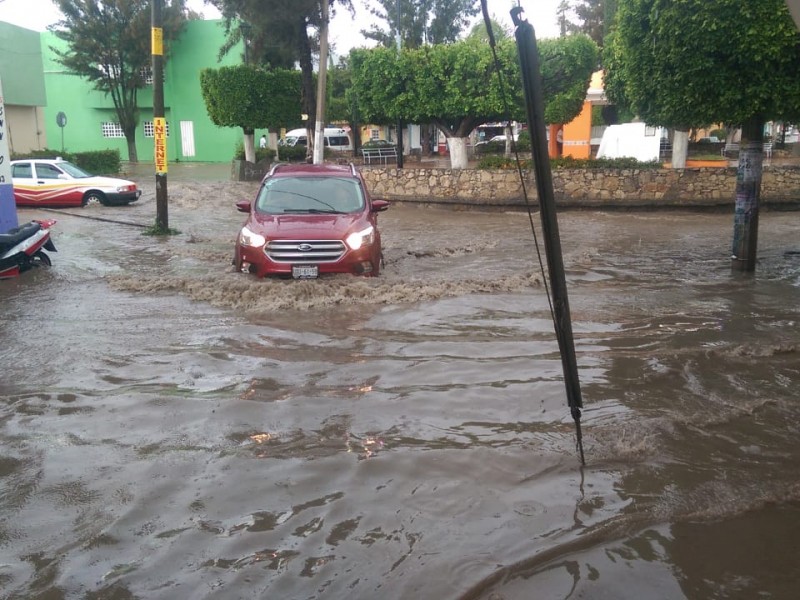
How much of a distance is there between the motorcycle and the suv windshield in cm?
350

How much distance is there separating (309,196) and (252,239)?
4.30 ft

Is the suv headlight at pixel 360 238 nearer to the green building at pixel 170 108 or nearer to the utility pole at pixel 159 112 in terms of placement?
the utility pole at pixel 159 112

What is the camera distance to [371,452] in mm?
4848

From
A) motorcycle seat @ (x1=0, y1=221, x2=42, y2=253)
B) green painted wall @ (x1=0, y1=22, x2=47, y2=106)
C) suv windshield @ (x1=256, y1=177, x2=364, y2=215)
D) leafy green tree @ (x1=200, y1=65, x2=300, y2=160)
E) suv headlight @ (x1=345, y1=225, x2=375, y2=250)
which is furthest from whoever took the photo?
green painted wall @ (x1=0, y1=22, x2=47, y2=106)

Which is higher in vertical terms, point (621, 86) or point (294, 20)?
point (294, 20)

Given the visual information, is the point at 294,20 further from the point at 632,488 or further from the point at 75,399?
the point at 632,488

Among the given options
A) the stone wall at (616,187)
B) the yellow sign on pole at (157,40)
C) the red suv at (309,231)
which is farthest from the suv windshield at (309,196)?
the stone wall at (616,187)

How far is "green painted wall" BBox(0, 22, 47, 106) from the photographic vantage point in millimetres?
31828

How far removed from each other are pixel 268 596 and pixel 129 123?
44391 mm

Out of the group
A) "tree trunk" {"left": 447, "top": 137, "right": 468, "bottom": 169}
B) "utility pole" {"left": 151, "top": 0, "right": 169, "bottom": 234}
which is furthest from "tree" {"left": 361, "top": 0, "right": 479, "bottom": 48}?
"utility pole" {"left": 151, "top": 0, "right": 169, "bottom": 234}

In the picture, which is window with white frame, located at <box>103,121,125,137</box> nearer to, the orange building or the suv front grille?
the orange building

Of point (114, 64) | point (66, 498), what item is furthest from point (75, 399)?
point (114, 64)

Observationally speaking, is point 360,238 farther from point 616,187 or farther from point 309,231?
point 616,187

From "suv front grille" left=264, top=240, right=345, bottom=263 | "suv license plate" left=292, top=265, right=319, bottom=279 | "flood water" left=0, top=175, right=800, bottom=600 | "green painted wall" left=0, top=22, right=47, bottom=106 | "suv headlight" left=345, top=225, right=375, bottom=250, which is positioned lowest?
"flood water" left=0, top=175, right=800, bottom=600
